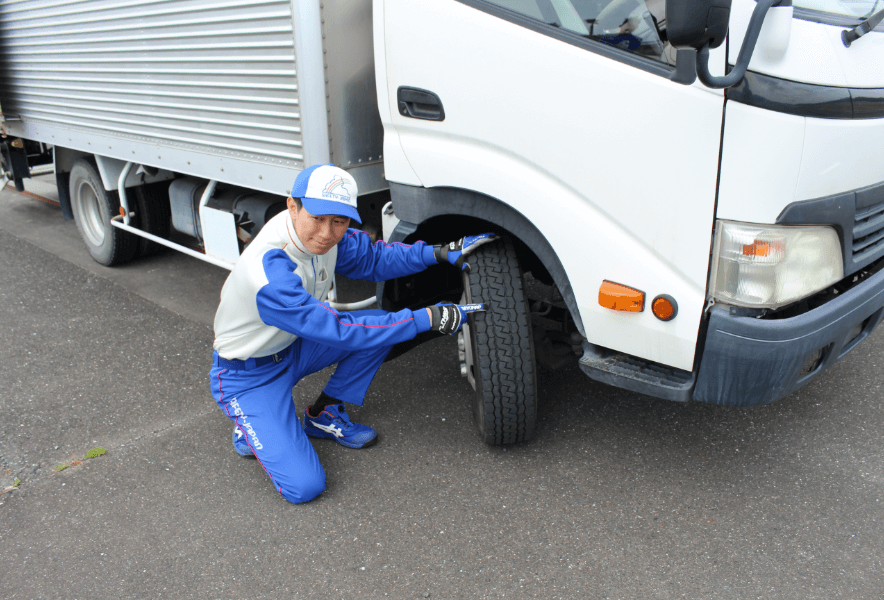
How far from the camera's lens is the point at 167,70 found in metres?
3.59

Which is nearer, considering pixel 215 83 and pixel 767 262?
pixel 767 262

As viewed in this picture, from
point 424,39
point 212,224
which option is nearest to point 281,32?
point 424,39

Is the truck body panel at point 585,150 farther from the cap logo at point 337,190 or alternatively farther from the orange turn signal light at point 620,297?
the cap logo at point 337,190

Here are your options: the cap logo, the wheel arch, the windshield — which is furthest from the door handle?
the windshield

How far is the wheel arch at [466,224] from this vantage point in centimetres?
238

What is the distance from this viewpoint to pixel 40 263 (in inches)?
218

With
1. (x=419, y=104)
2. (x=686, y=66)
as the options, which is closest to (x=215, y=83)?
(x=419, y=104)

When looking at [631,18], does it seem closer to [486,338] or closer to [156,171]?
[486,338]

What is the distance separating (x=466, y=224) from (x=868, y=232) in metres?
1.56

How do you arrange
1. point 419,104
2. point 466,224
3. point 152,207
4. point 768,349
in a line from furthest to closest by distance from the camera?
1. point 152,207
2. point 466,224
3. point 419,104
4. point 768,349

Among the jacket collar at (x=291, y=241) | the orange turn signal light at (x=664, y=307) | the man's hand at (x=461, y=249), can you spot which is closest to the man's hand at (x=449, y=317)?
the man's hand at (x=461, y=249)

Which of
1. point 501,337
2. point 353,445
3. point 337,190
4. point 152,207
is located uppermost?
point 337,190

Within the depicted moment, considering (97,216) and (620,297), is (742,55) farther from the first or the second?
(97,216)

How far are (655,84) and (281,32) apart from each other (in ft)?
5.37
